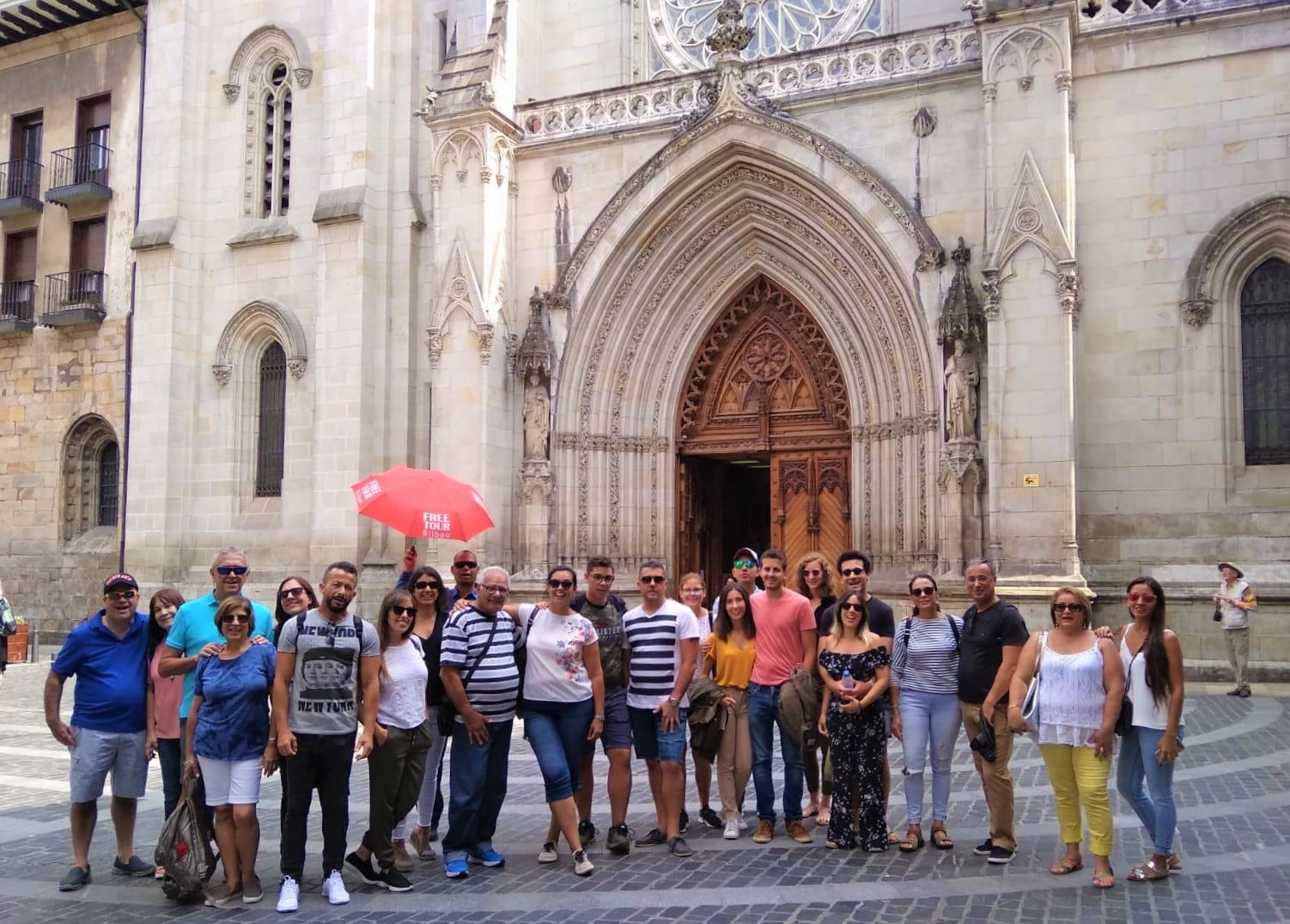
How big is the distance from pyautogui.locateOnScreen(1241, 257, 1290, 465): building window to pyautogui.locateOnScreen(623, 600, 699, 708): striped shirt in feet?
32.7

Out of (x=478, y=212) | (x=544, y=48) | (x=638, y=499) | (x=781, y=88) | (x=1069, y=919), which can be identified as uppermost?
(x=544, y=48)

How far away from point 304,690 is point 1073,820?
4.45 meters

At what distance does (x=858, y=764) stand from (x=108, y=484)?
2082 centimetres

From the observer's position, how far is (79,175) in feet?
78.2

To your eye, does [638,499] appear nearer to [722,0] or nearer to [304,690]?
[722,0]

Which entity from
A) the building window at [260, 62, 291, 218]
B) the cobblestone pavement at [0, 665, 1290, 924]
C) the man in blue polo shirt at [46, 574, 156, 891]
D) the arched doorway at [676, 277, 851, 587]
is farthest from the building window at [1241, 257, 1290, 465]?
the building window at [260, 62, 291, 218]

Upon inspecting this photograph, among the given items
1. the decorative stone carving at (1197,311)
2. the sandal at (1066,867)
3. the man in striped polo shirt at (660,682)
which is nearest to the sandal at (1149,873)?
the sandal at (1066,867)

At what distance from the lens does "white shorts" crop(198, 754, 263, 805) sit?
20.6 feet

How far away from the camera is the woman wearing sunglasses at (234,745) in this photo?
20.7 ft

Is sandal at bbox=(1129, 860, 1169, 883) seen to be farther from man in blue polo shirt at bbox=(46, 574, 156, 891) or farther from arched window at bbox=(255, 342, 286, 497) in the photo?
arched window at bbox=(255, 342, 286, 497)

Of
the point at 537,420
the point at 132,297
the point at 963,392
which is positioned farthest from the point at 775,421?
the point at 132,297

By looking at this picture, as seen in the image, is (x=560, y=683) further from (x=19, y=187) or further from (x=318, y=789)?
(x=19, y=187)

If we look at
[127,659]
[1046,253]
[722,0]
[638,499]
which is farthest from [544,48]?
[127,659]

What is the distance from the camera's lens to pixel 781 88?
652 inches
